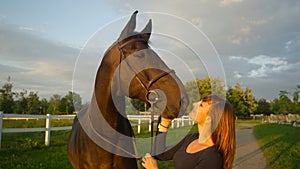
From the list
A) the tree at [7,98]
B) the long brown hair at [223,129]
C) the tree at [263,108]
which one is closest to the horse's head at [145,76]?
the long brown hair at [223,129]

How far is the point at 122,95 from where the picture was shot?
271cm

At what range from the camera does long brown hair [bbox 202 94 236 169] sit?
7.82ft

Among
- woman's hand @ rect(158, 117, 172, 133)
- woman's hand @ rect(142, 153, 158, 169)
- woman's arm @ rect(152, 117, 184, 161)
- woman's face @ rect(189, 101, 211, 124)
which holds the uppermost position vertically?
woman's face @ rect(189, 101, 211, 124)

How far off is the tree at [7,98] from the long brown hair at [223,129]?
35977mm

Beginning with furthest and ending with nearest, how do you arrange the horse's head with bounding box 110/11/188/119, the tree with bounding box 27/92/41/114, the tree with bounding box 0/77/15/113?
the tree with bounding box 27/92/41/114
the tree with bounding box 0/77/15/113
the horse's head with bounding box 110/11/188/119

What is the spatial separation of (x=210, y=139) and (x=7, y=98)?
37.3 metres

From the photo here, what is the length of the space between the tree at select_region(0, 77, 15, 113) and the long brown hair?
3598 centimetres

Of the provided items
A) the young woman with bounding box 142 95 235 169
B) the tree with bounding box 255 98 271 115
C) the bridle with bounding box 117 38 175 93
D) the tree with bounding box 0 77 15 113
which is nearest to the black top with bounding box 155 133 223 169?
the young woman with bounding box 142 95 235 169

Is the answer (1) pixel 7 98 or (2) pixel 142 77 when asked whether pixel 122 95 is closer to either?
(2) pixel 142 77

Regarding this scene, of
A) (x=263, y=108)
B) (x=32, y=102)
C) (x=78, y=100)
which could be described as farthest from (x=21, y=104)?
(x=263, y=108)

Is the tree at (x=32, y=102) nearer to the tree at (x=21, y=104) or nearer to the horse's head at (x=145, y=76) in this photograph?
the tree at (x=21, y=104)

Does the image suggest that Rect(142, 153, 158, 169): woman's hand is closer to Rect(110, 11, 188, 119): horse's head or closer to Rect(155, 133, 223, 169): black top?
Rect(155, 133, 223, 169): black top

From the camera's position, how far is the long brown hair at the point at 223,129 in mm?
2385

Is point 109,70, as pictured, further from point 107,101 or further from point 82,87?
point 82,87
